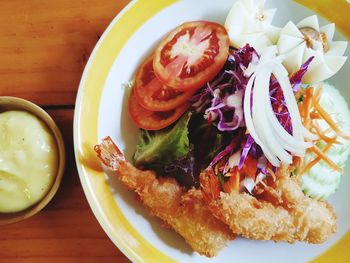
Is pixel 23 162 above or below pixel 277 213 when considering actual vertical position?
below

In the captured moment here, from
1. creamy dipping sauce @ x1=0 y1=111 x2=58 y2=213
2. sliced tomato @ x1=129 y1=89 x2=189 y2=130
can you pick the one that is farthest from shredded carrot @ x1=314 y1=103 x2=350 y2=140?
creamy dipping sauce @ x1=0 y1=111 x2=58 y2=213

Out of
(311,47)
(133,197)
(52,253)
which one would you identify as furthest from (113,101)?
(311,47)

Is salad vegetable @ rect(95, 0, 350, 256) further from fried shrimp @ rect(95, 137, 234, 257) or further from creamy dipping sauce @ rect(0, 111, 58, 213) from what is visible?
creamy dipping sauce @ rect(0, 111, 58, 213)

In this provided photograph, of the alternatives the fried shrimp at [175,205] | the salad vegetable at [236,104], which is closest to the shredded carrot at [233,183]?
the salad vegetable at [236,104]

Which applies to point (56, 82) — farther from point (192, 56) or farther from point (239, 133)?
point (239, 133)

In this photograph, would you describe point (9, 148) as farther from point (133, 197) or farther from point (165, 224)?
point (165, 224)

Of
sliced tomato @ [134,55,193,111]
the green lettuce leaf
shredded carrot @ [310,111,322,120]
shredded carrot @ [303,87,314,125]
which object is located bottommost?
the green lettuce leaf

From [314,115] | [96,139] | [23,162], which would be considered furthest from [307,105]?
[23,162]
